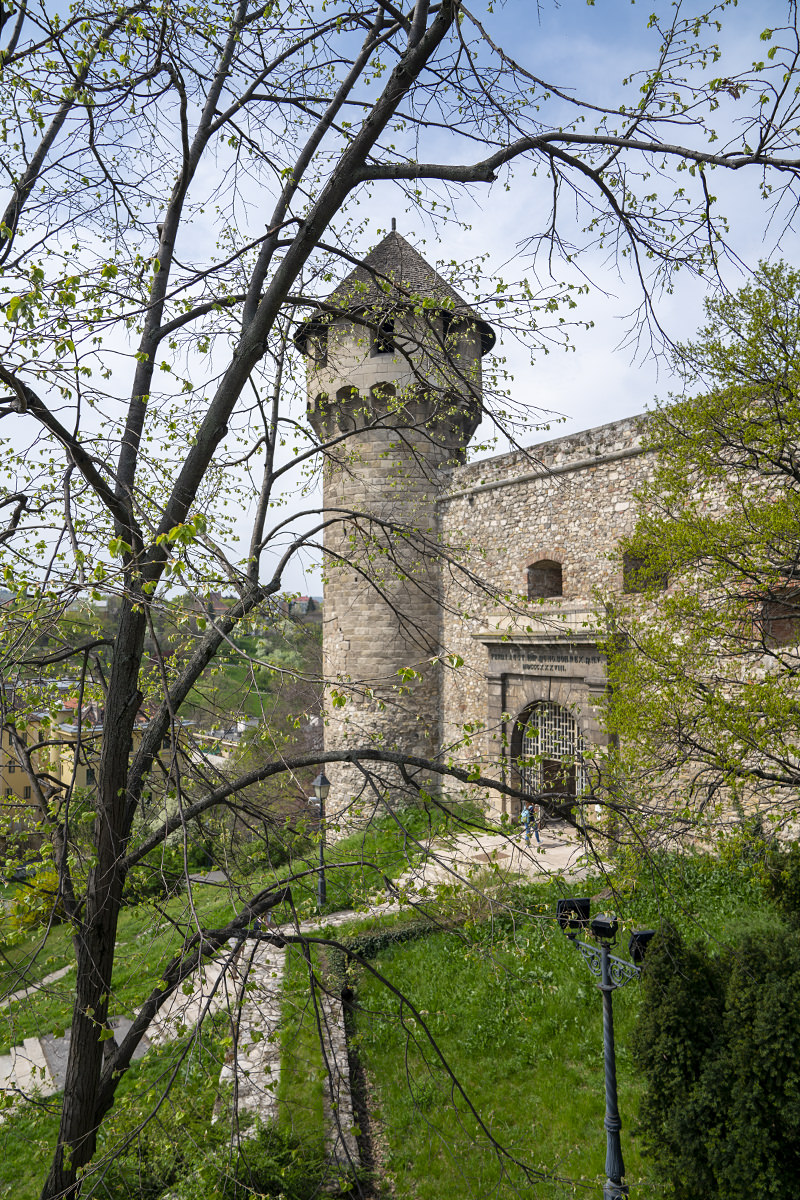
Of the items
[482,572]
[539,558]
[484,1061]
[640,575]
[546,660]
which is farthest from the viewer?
[482,572]

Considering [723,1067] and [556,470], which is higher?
[556,470]

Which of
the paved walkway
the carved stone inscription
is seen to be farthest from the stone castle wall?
the paved walkway

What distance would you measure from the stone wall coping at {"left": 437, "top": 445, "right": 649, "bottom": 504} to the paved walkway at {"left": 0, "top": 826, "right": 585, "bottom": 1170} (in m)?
4.91

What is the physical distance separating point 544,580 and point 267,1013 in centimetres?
725

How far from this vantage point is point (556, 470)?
10.9 m

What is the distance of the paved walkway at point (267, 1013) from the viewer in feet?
9.72

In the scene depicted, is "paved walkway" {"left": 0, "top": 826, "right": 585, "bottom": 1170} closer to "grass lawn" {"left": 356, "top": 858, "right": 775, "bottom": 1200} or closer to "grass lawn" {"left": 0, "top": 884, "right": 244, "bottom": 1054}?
→ "grass lawn" {"left": 0, "top": 884, "right": 244, "bottom": 1054}

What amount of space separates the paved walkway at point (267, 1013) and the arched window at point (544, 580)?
3717 millimetres

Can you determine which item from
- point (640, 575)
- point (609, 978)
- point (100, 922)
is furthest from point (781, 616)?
point (100, 922)

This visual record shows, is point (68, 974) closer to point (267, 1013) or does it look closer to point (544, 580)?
point (267, 1013)

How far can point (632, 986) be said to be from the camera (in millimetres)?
6750

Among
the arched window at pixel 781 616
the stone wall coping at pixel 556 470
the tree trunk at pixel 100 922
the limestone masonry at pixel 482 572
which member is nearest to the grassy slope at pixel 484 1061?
the tree trunk at pixel 100 922

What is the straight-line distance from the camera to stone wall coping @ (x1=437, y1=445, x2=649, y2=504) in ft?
32.0

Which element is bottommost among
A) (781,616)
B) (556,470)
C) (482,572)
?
(781,616)
